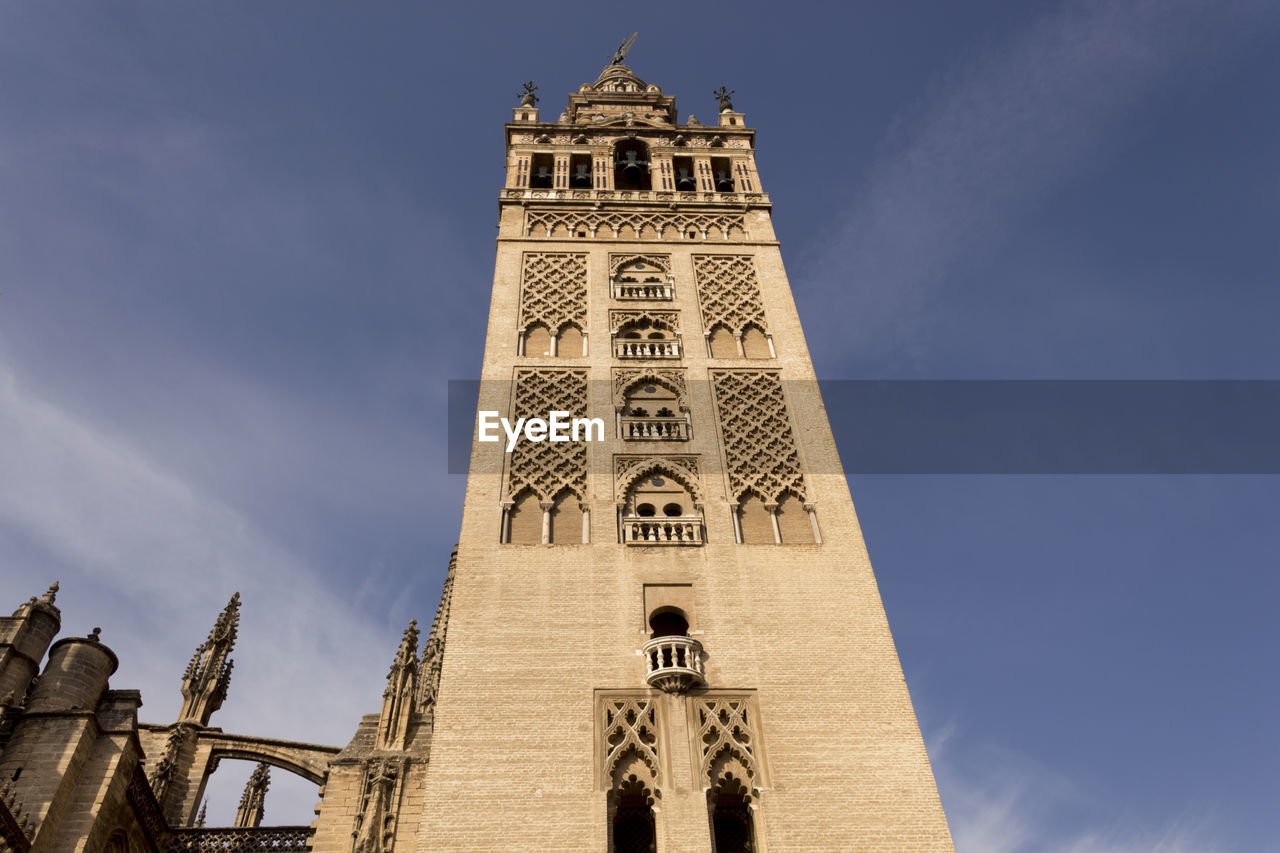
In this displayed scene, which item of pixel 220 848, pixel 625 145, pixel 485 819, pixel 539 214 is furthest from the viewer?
pixel 625 145

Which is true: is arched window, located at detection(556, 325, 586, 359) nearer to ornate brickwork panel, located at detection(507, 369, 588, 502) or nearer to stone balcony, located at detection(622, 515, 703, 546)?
ornate brickwork panel, located at detection(507, 369, 588, 502)

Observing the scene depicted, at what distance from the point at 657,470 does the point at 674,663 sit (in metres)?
4.19

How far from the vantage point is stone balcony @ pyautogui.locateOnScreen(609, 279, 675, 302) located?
21.2 meters

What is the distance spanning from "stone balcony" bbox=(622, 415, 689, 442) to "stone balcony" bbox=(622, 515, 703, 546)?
1895mm

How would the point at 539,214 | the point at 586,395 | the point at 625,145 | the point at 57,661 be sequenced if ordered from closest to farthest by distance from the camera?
the point at 57,661
the point at 586,395
the point at 539,214
the point at 625,145

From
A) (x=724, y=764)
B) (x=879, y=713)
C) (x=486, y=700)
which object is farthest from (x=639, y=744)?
(x=879, y=713)

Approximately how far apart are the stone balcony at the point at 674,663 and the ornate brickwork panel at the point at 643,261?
10.1 metres

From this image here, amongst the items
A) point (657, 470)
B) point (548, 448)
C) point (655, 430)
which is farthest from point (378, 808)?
point (655, 430)

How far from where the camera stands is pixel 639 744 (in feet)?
43.0

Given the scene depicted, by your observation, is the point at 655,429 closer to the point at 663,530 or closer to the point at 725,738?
the point at 663,530

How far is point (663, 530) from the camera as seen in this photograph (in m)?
16.0

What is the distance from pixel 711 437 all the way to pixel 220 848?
10.4m

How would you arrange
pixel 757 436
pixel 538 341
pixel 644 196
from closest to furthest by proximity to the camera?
pixel 757 436
pixel 538 341
pixel 644 196

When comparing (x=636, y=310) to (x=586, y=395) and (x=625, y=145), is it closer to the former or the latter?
(x=586, y=395)
